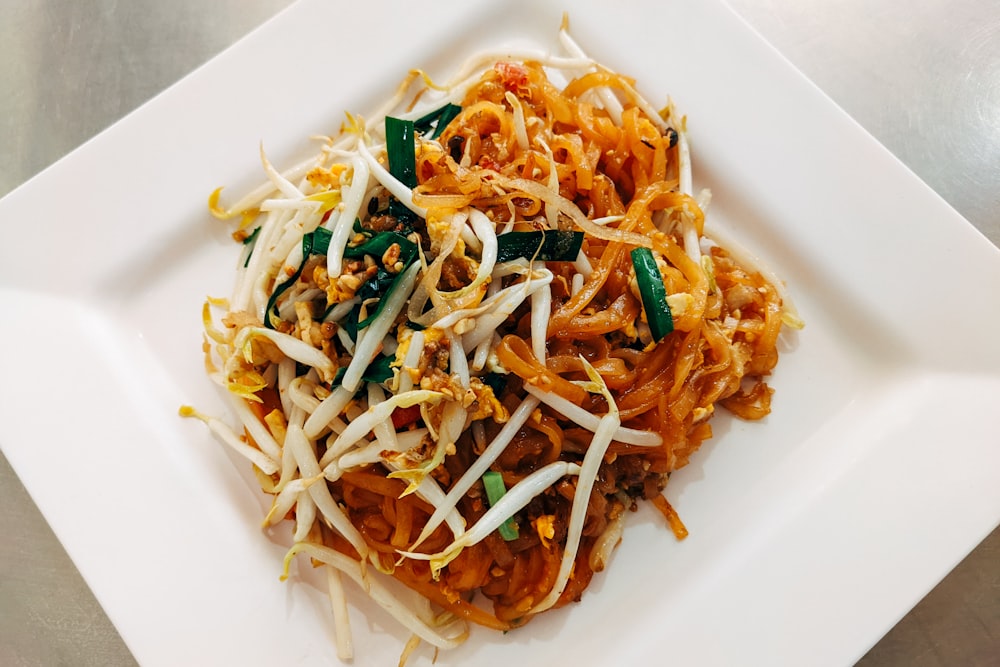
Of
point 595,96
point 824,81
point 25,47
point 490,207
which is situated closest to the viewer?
point 490,207

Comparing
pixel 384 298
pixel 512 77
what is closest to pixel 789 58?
pixel 512 77

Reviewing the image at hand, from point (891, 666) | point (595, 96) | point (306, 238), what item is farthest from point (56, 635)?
point (891, 666)

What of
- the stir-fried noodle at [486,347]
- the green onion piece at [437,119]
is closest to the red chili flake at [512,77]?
the stir-fried noodle at [486,347]

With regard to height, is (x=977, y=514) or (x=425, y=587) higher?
(x=977, y=514)

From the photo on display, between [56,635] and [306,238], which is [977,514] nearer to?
[306,238]

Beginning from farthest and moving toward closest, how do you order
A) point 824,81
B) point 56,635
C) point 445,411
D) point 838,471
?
point 824,81 < point 56,635 < point 838,471 < point 445,411

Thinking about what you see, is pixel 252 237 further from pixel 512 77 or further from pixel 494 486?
pixel 494 486

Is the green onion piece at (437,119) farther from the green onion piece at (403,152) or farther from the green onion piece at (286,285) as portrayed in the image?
the green onion piece at (286,285)
